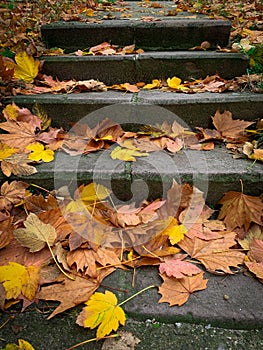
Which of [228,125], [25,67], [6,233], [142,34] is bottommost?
[6,233]

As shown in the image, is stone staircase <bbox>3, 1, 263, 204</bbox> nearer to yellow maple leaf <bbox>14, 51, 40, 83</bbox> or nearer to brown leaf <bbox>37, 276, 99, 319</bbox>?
yellow maple leaf <bbox>14, 51, 40, 83</bbox>

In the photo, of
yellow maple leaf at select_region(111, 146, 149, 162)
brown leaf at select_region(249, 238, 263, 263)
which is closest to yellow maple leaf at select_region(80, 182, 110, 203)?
yellow maple leaf at select_region(111, 146, 149, 162)

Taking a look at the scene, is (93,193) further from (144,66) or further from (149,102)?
(144,66)

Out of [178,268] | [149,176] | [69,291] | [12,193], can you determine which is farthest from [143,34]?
[69,291]

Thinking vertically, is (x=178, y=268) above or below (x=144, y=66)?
below

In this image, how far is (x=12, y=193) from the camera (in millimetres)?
1539

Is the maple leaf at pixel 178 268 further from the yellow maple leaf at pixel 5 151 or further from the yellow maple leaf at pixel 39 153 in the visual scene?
the yellow maple leaf at pixel 5 151

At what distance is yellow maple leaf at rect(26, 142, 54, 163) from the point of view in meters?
1.67

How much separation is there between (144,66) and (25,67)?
0.83m

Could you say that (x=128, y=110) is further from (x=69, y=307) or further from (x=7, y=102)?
(x=69, y=307)

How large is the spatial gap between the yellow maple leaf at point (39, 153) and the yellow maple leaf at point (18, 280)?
0.65m

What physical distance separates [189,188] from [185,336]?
0.69 m

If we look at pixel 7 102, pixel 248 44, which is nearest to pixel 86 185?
pixel 7 102

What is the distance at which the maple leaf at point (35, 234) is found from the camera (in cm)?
127
